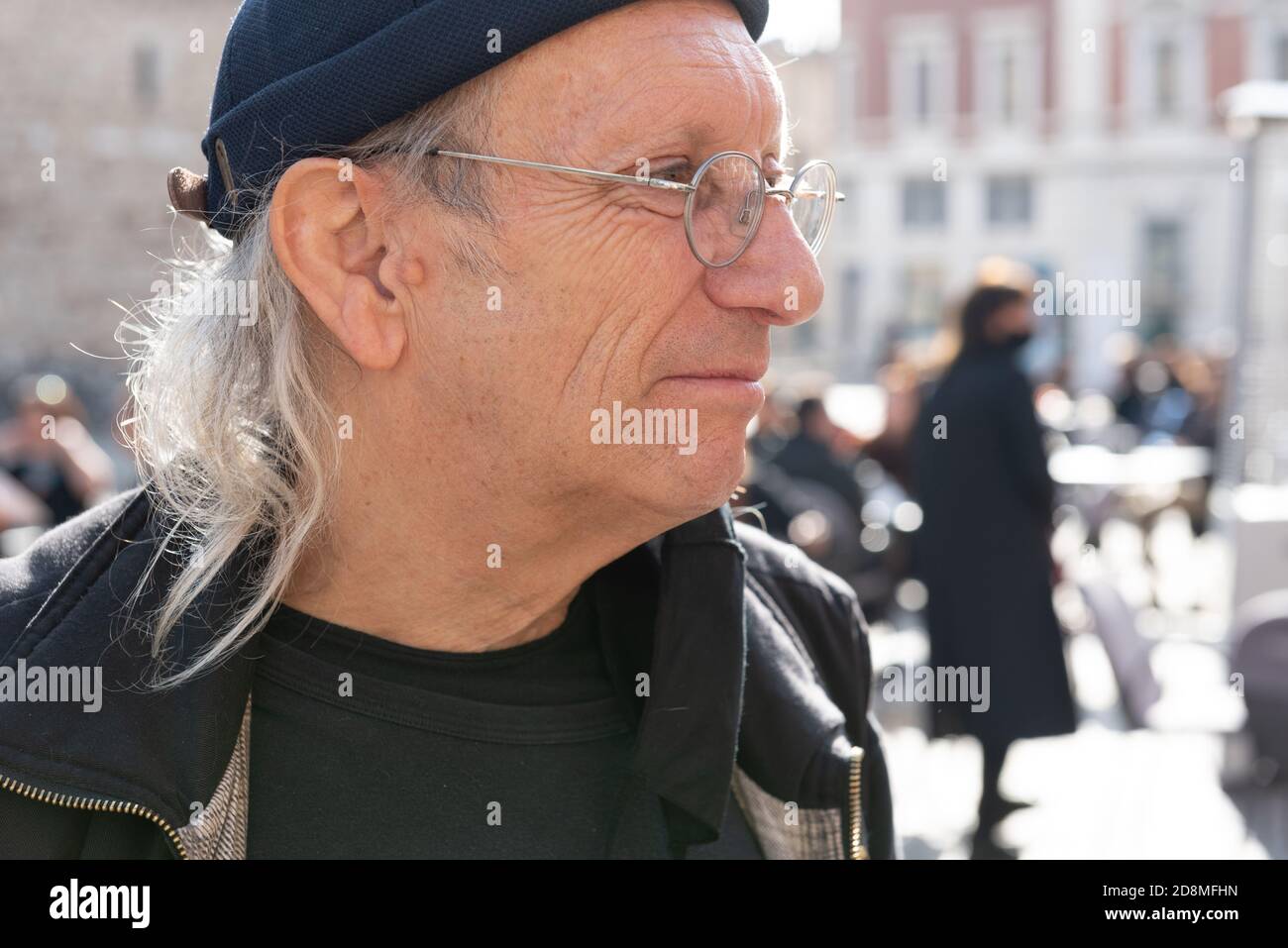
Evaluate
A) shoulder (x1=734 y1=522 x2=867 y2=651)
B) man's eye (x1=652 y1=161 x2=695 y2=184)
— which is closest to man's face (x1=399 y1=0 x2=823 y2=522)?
man's eye (x1=652 y1=161 x2=695 y2=184)

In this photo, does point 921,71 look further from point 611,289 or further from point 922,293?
point 611,289

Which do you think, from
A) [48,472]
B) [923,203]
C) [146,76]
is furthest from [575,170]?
[923,203]

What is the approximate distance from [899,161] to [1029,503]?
113ft

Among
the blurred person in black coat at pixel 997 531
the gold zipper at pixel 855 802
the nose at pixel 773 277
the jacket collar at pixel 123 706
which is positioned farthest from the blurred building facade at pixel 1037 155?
the jacket collar at pixel 123 706

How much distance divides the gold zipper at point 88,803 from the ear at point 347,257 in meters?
0.51

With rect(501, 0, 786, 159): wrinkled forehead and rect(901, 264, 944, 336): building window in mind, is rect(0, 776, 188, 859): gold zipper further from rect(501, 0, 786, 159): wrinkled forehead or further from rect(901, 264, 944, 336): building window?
rect(901, 264, 944, 336): building window

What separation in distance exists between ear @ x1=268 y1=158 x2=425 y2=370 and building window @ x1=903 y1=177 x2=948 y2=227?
3735 cm

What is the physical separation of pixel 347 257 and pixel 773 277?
1.53 ft

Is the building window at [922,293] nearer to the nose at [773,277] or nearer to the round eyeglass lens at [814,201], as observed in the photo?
the round eyeglass lens at [814,201]

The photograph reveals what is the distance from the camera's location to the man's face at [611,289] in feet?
4.75

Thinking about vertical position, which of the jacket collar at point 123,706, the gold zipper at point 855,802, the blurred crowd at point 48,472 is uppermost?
the blurred crowd at point 48,472

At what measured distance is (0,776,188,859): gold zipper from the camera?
1.31 meters

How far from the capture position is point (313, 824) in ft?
4.76

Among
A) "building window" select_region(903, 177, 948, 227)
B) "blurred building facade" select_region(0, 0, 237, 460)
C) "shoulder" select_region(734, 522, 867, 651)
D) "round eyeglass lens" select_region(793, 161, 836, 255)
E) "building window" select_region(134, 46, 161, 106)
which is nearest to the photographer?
"round eyeglass lens" select_region(793, 161, 836, 255)
